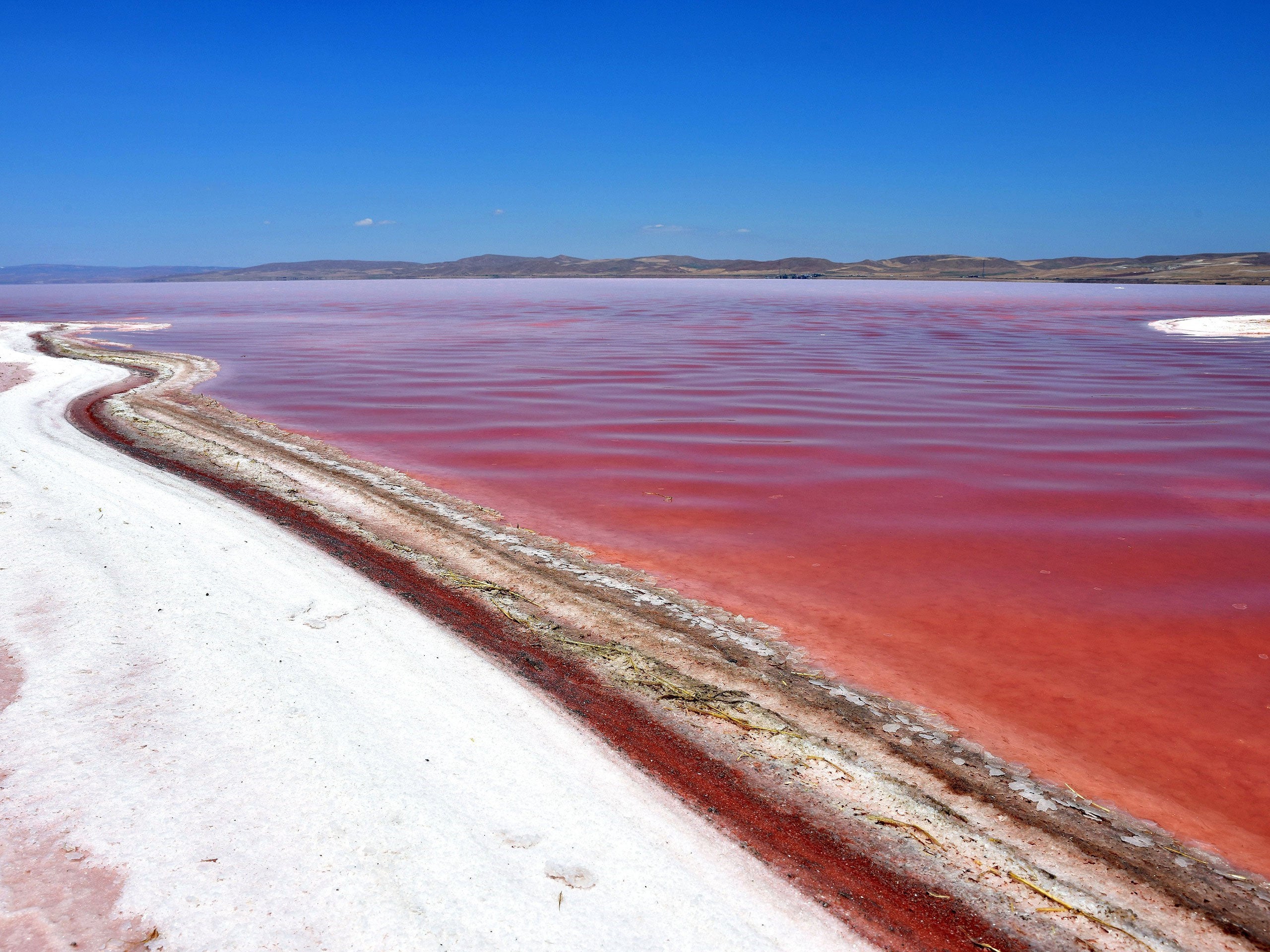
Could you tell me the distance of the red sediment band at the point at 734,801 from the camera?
2986 millimetres

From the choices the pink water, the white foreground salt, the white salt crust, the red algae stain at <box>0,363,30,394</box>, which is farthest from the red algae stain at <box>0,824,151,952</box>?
the white salt crust

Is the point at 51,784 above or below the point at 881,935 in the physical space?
above

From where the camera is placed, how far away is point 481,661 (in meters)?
4.79

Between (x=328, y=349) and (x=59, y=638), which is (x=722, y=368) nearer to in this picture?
(x=328, y=349)

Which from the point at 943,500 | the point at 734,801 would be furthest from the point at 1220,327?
the point at 734,801

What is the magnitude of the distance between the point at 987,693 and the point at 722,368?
14958mm

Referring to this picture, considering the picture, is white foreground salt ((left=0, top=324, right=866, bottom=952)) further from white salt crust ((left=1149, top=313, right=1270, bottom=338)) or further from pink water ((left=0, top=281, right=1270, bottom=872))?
white salt crust ((left=1149, top=313, right=1270, bottom=338))

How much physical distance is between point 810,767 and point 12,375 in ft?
59.6

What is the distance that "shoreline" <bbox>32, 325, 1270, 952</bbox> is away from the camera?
3100 mm

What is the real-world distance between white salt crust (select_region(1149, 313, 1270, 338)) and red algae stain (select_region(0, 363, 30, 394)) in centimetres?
3626

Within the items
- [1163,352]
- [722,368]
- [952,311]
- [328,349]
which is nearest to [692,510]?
[722,368]

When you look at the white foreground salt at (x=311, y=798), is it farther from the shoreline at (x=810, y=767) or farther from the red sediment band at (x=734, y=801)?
the shoreline at (x=810, y=767)

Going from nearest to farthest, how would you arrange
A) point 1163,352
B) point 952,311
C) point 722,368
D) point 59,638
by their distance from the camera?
1. point 59,638
2. point 722,368
3. point 1163,352
4. point 952,311

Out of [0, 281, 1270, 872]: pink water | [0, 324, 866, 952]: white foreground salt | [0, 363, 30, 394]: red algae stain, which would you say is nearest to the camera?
[0, 324, 866, 952]: white foreground salt
